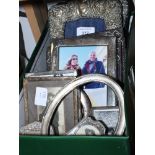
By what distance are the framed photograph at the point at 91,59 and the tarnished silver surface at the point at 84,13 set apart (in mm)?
67

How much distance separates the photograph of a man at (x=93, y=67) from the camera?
36.0 inches

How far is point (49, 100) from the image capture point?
2.77ft

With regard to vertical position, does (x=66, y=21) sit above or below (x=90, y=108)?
above

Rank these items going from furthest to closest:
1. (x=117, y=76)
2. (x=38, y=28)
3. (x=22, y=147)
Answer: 1. (x=38, y=28)
2. (x=117, y=76)
3. (x=22, y=147)

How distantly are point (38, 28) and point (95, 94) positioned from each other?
362 mm

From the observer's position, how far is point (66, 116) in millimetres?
830

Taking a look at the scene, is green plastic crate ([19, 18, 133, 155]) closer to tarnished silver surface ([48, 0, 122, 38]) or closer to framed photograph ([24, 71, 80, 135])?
framed photograph ([24, 71, 80, 135])

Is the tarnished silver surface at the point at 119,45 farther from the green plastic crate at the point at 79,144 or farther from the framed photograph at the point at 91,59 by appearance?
the green plastic crate at the point at 79,144

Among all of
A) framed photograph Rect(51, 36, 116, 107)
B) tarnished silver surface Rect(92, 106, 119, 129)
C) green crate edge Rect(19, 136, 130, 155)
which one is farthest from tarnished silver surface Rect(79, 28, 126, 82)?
green crate edge Rect(19, 136, 130, 155)

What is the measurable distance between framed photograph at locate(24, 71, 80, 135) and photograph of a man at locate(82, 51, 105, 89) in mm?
106

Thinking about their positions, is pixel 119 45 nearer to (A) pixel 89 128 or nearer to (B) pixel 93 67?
(B) pixel 93 67
